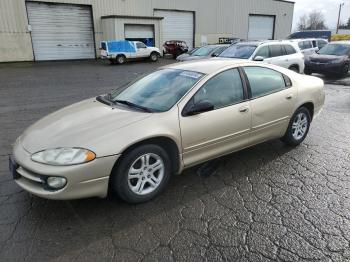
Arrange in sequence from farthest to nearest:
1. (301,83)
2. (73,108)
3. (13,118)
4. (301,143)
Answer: (13,118), (301,143), (301,83), (73,108)

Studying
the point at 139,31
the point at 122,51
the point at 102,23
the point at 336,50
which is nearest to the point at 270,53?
the point at 336,50

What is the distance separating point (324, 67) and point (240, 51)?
5.42 m

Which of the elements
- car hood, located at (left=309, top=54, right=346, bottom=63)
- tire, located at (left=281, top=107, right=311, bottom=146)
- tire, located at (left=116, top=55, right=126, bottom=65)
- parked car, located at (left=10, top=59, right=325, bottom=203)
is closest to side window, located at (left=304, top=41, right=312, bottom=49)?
car hood, located at (left=309, top=54, right=346, bottom=63)

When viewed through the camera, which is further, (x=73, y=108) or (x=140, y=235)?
(x=73, y=108)

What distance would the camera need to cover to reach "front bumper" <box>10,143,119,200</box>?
9.32 ft

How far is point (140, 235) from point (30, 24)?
2472 centimetres

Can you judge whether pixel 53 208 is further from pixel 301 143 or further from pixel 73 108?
pixel 301 143

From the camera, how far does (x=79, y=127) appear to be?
10.6ft

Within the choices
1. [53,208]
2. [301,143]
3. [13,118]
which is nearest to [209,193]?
[53,208]

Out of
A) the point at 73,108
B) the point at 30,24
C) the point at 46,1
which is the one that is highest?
the point at 46,1

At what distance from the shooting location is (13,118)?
7020mm

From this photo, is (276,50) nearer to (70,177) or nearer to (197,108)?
(197,108)

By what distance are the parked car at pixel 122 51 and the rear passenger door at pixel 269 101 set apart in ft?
61.3

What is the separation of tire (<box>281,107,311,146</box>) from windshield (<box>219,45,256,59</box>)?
6.18 m
